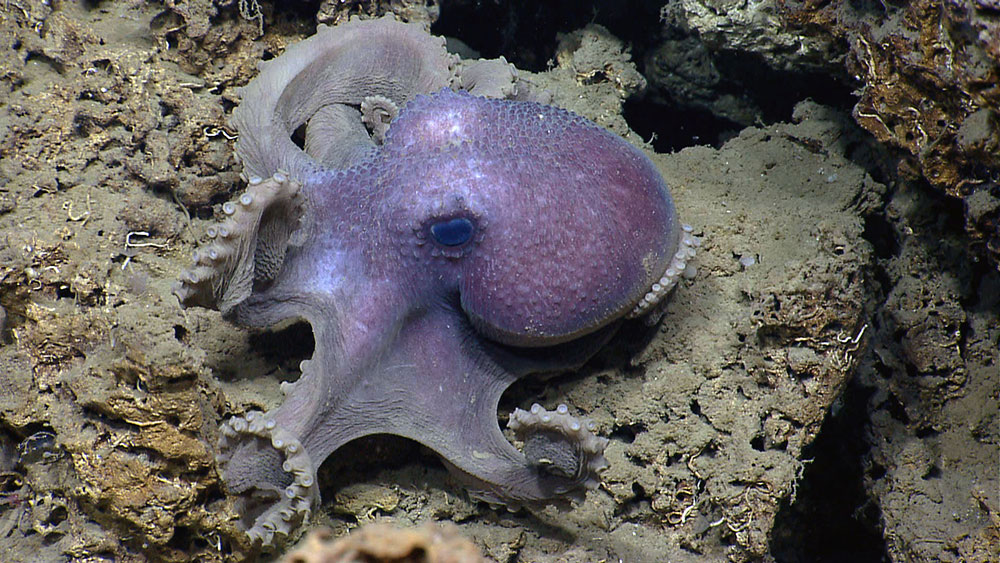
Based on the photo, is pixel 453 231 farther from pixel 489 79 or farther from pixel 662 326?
pixel 489 79

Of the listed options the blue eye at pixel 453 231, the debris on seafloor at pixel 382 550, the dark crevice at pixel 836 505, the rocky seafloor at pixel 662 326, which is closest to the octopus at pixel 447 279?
the blue eye at pixel 453 231

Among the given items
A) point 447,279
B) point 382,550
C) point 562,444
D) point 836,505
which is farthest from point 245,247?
point 836,505

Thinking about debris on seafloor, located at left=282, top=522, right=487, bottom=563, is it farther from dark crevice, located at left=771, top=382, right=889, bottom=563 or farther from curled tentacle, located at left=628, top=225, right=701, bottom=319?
dark crevice, located at left=771, top=382, right=889, bottom=563

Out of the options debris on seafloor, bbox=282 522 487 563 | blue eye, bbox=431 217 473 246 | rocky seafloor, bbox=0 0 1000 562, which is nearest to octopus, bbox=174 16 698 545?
blue eye, bbox=431 217 473 246

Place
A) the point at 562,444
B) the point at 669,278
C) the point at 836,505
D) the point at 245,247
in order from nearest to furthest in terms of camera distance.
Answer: the point at 562,444 → the point at 245,247 → the point at 669,278 → the point at 836,505

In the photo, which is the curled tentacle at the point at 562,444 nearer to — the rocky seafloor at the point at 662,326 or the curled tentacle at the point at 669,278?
the rocky seafloor at the point at 662,326

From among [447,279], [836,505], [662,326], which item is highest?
[447,279]
